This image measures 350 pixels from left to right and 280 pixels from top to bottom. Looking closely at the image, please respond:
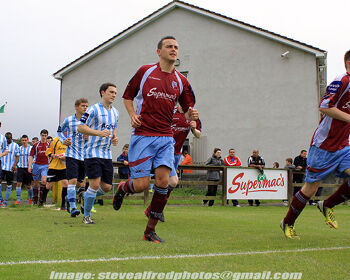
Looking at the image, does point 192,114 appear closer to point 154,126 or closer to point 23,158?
point 154,126

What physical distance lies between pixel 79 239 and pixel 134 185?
935mm

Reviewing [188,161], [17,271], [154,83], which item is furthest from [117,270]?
[188,161]

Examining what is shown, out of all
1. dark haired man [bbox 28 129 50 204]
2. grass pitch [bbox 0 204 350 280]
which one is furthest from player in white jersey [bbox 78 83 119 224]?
dark haired man [bbox 28 129 50 204]

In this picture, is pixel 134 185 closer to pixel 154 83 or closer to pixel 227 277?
pixel 154 83

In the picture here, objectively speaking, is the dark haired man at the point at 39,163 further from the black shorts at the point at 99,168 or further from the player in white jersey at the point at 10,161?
the black shorts at the point at 99,168

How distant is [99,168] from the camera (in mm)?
7645

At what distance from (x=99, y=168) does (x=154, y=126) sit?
2.44 m

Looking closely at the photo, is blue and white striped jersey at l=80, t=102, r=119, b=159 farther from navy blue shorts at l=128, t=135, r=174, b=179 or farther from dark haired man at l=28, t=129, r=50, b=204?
dark haired man at l=28, t=129, r=50, b=204

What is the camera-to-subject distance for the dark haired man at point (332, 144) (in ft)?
17.9

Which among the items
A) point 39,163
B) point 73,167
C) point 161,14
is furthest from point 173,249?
point 161,14

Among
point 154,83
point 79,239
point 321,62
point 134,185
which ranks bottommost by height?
point 79,239

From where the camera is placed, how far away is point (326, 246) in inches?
206

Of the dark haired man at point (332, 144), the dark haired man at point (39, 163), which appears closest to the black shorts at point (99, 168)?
the dark haired man at point (332, 144)

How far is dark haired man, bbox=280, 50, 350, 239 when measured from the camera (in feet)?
17.9
